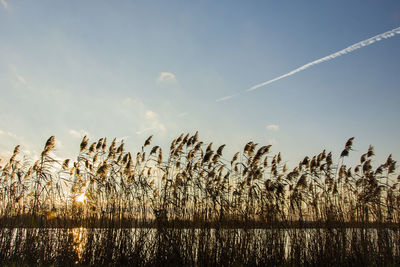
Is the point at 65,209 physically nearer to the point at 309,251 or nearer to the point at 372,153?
the point at 309,251

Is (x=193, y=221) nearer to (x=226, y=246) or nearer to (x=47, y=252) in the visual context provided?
(x=226, y=246)

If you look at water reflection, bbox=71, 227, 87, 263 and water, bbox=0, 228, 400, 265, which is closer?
water, bbox=0, 228, 400, 265

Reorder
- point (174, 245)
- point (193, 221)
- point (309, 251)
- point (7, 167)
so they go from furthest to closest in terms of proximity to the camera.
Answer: point (7, 167) < point (309, 251) < point (193, 221) < point (174, 245)

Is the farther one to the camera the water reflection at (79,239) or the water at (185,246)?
the water reflection at (79,239)

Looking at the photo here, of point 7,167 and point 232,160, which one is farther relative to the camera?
point 7,167

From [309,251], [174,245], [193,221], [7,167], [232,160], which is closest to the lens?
[174,245]

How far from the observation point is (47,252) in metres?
7.16

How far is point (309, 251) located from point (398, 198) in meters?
4.36

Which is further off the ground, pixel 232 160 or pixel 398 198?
pixel 232 160

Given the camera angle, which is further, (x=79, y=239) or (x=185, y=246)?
(x=79, y=239)

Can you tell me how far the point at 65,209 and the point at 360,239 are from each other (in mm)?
7505

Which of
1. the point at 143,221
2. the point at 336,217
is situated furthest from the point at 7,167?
the point at 336,217

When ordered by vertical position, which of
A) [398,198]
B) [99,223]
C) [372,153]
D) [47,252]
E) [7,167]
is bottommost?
[47,252]

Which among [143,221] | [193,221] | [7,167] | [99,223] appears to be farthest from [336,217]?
[7,167]
